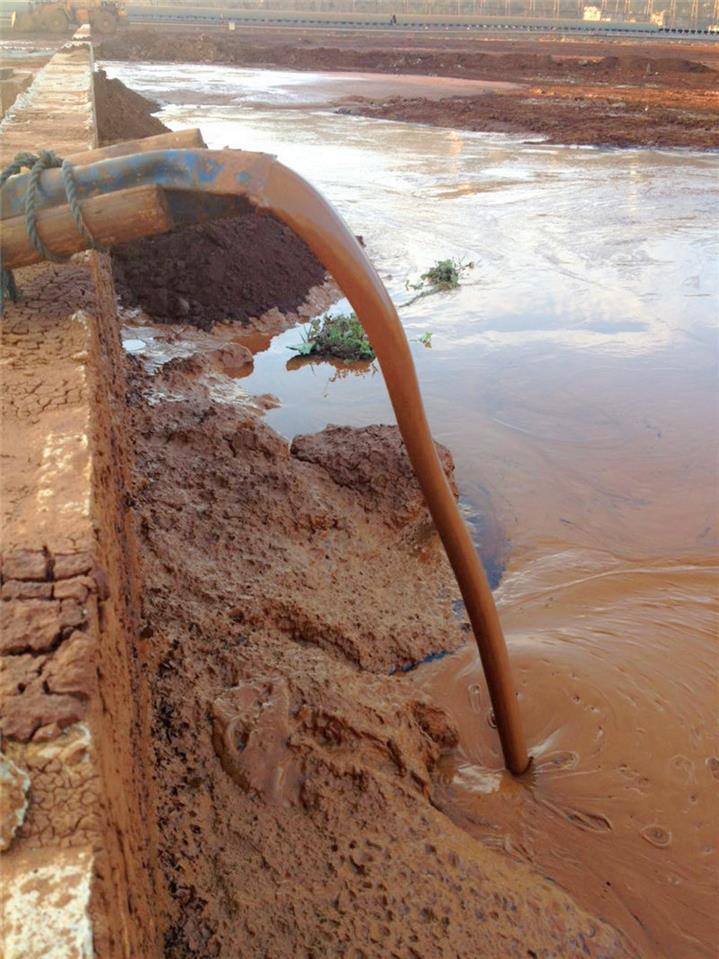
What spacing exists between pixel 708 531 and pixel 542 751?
183 centimetres

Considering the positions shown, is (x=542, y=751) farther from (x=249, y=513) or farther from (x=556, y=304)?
(x=556, y=304)

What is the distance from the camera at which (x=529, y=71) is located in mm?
25094

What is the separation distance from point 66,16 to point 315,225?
34657 millimetres

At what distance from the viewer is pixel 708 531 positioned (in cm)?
415

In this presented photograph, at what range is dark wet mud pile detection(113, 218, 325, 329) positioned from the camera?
661 centimetres

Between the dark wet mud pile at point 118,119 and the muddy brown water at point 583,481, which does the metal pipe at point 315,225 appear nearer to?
the muddy brown water at point 583,481

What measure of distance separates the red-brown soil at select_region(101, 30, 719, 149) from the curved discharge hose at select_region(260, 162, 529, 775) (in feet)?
45.3

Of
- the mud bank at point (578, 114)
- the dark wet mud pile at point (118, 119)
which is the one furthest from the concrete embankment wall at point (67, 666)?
the mud bank at point (578, 114)

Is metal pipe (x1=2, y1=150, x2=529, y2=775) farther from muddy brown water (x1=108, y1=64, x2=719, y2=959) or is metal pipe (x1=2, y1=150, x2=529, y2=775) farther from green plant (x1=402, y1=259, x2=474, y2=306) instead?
green plant (x1=402, y1=259, x2=474, y2=306)

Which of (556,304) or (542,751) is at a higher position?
(556,304)

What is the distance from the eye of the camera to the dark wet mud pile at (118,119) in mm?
10630

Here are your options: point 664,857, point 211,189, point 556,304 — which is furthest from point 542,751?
point 556,304

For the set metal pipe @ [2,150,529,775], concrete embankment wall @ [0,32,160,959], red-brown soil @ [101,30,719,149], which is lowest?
concrete embankment wall @ [0,32,160,959]

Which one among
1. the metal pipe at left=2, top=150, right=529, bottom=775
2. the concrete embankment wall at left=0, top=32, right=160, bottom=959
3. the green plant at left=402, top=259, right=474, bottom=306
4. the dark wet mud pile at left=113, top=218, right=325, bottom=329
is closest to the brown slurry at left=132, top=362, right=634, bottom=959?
the concrete embankment wall at left=0, top=32, right=160, bottom=959
